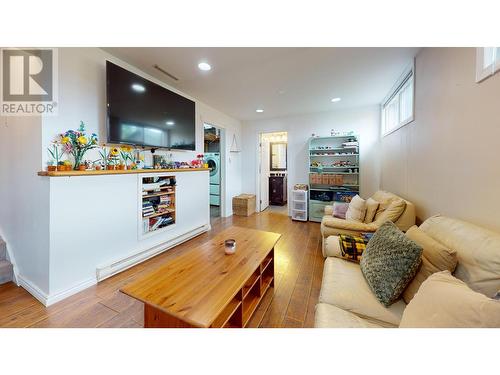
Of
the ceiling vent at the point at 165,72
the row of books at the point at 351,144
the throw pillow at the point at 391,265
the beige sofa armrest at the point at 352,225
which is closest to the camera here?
the throw pillow at the point at 391,265

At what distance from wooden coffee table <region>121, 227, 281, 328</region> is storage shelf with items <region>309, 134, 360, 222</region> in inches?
109

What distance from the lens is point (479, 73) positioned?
1165mm

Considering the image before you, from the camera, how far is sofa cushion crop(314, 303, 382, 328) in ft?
3.10

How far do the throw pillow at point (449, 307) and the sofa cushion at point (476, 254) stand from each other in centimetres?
11

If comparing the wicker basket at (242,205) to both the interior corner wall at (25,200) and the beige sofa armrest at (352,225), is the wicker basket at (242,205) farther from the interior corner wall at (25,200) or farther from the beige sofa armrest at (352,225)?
the interior corner wall at (25,200)

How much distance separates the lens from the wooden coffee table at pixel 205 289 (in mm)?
948

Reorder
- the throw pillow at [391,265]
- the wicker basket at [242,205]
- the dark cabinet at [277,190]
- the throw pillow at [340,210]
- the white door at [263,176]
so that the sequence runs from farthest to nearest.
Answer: the dark cabinet at [277,190]
the white door at [263,176]
the wicker basket at [242,205]
the throw pillow at [340,210]
the throw pillow at [391,265]

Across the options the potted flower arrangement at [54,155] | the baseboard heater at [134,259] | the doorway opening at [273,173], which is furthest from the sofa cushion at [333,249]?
the doorway opening at [273,173]

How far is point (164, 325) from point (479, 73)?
98.5 inches

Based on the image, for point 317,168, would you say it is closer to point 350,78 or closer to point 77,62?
point 350,78

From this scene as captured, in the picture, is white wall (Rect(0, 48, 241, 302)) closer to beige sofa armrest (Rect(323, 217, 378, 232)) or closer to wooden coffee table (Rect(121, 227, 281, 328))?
wooden coffee table (Rect(121, 227, 281, 328))
